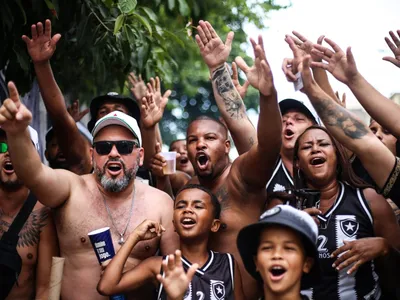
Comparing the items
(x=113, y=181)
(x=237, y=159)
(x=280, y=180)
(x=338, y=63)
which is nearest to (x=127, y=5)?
(x=113, y=181)

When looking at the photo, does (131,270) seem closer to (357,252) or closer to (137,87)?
(357,252)

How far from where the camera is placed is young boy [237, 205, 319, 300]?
160 inches

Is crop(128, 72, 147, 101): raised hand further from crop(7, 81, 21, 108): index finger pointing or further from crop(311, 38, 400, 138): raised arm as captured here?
crop(7, 81, 21, 108): index finger pointing

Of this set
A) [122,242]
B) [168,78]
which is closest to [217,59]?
[122,242]

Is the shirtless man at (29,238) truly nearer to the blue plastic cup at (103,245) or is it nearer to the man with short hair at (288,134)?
the blue plastic cup at (103,245)

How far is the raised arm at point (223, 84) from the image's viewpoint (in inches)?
220

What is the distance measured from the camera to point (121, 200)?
522 centimetres

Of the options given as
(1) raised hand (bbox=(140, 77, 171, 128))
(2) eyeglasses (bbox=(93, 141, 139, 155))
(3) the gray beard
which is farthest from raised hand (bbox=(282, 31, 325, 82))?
(3) the gray beard

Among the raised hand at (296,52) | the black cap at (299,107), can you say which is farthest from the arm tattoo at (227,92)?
the black cap at (299,107)

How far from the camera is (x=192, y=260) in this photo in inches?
193

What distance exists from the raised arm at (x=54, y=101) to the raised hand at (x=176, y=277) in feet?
7.23

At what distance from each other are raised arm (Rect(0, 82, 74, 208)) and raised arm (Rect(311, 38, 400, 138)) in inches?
76.9

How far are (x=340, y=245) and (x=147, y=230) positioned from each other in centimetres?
130

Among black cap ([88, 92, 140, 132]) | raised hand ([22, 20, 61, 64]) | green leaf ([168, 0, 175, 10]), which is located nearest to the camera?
raised hand ([22, 20, 61, 64])
